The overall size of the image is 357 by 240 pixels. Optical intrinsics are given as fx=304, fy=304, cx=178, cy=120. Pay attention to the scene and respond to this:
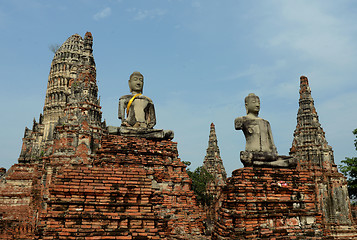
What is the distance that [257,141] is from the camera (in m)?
7.78

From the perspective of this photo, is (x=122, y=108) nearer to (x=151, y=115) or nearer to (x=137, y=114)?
(x=137, y=114)

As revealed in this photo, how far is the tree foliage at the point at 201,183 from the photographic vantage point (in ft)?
125

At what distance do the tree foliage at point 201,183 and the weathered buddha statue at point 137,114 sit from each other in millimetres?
27875

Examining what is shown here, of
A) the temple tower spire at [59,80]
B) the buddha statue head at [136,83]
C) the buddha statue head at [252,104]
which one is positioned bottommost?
the buddha statue head at [252,104]

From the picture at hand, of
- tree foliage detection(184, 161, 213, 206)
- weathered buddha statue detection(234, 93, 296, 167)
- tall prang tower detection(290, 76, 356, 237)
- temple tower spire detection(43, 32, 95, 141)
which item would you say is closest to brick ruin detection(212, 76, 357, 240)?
weathered buddha statue detection(234, 93, 296, 167)

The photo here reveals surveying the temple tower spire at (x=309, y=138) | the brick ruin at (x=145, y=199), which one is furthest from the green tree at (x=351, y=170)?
the brick ruin at (x=145, y=199)

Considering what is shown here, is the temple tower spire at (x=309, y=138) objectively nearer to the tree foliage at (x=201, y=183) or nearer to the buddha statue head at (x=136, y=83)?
the tree foliage at (x=201, y=183)

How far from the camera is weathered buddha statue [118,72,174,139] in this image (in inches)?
370

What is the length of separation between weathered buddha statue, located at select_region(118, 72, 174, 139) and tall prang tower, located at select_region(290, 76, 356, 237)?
1171 cm

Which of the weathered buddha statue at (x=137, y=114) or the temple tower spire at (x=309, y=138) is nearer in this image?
the weathered buddha statue at (x=137, y=114)

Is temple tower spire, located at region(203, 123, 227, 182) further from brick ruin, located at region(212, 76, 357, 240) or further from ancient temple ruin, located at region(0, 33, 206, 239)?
brick ruin, located at region(212, 76, 357, 240)

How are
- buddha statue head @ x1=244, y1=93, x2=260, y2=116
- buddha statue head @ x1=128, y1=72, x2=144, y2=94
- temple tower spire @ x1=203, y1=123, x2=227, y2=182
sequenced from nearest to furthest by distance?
buddha statue head @ x1=244, y1=93, x2=260, y2=116
buddha statue head @ x1=128, y1=72, x2=144, y2=94
temple tower spire @ x1=203, y1=123, x2=227, y2=182

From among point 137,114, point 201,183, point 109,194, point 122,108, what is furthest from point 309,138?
point 109,194

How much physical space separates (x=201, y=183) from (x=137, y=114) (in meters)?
31.1
